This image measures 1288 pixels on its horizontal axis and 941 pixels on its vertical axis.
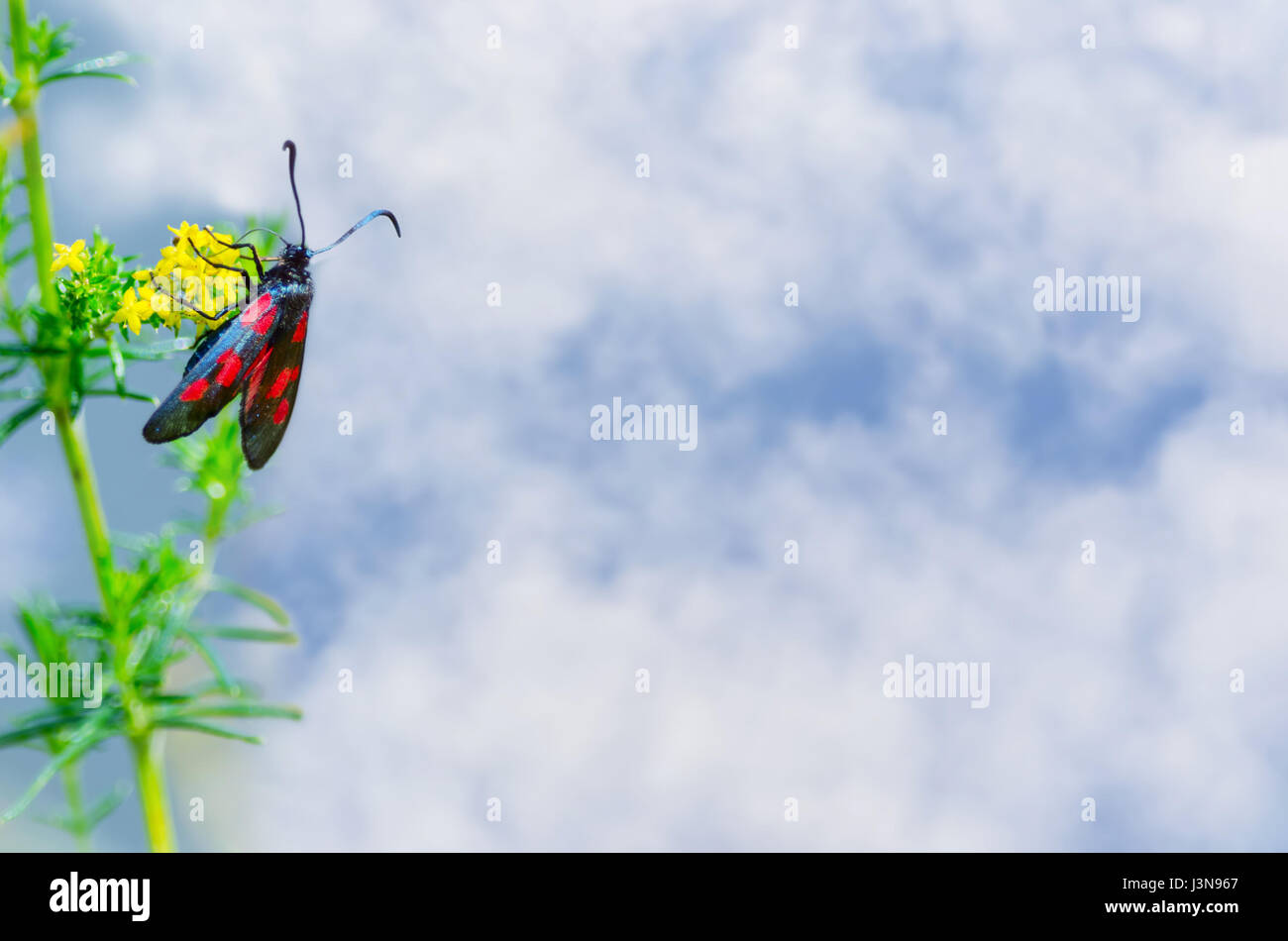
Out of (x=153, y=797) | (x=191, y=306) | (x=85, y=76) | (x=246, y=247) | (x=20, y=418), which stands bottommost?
(x=153, y=797)

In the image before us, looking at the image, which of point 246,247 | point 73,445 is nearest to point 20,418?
point 73,445

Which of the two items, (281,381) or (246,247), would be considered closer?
(246,247)

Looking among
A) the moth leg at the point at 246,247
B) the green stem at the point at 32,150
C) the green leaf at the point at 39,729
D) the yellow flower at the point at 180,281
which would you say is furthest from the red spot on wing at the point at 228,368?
the green leaf at the point at 39,729

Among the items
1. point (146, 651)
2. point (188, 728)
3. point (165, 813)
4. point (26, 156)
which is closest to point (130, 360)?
point (26, 156)

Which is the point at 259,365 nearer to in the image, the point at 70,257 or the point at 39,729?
the point at 70,257

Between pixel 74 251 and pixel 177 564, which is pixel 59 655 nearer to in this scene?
pixel 177 564
